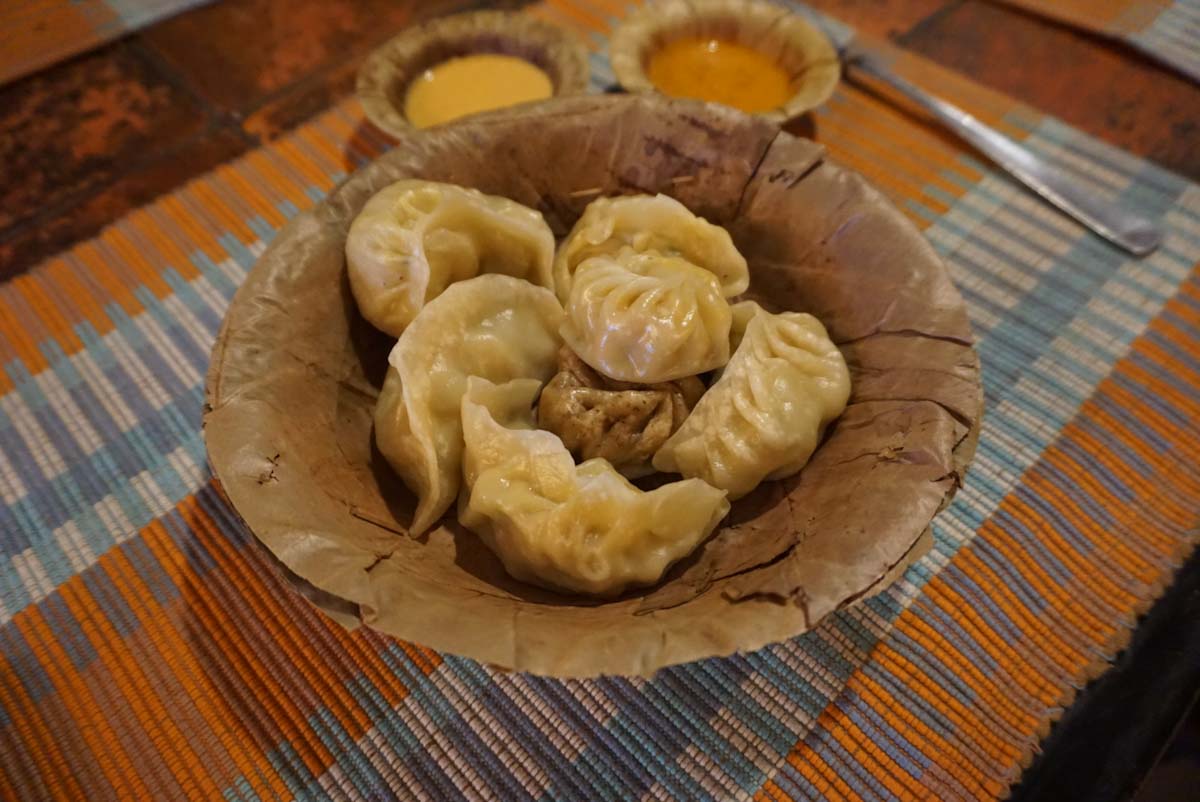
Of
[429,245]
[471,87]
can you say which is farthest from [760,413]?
[471,87]

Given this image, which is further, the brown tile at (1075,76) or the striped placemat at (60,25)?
the striped placemat at (60,25)

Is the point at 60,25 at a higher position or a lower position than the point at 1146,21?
lower

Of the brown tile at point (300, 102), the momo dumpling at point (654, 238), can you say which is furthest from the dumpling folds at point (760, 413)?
the brown tile at point (300, 102)

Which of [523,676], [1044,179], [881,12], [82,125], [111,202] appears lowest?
[523,676]

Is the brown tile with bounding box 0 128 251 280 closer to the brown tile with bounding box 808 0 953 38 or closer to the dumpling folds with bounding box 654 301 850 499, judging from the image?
the dumpling folds with bounding box 654 301 850 499

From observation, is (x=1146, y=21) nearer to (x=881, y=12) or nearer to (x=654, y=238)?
(x=881, y=12)

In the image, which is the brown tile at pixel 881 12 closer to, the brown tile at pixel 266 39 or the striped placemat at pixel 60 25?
the brown tile at pixel 266 39
